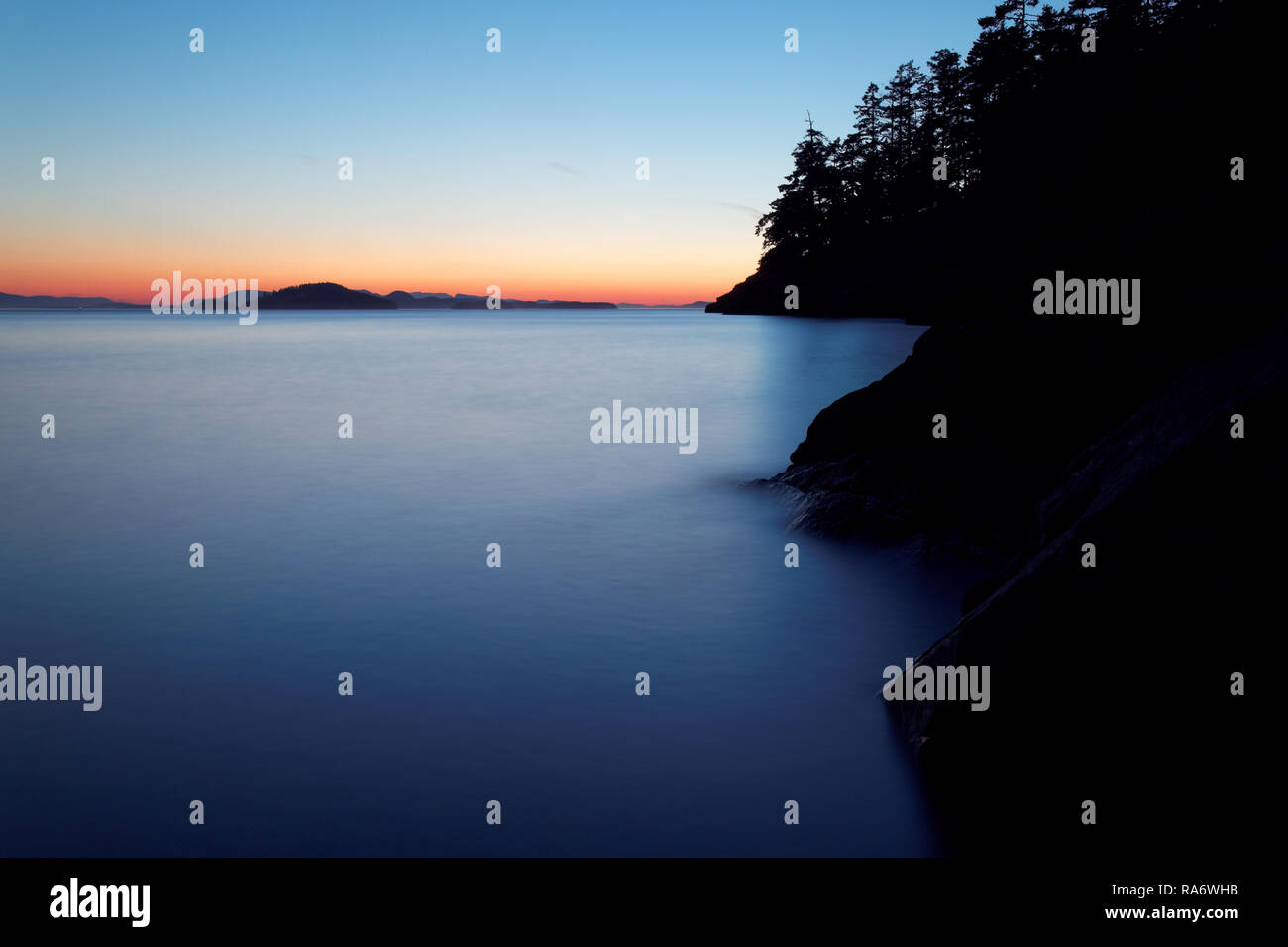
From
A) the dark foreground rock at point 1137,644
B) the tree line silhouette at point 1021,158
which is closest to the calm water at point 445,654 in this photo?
the dark foreground rock at point 1137,644

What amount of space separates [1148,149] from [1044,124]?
11948 mm

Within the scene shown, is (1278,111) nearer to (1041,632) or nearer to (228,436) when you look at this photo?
(1041,632)

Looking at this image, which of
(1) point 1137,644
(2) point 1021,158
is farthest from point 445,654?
(2) point 1021,158

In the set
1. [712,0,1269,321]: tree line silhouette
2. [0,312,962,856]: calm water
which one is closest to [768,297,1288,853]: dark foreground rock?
[0,312,962,856]: calm water

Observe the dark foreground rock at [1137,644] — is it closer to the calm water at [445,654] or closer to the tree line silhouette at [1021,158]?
the calm water at [445,654]

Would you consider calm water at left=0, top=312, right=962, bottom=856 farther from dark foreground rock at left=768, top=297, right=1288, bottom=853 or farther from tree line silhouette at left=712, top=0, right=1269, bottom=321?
tree line silhouette at left=712, top=0, right=1269, bottom=321

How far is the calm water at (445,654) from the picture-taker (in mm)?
5004

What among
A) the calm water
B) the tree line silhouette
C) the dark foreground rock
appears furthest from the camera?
the tree line silhouette

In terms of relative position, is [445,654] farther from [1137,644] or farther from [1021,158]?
[1021,158]

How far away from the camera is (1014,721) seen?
4645 mm

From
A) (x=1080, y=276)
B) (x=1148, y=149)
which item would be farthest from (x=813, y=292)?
(x=1080, y=276)

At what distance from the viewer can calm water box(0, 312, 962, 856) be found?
500cm

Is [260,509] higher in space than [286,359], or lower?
lower
